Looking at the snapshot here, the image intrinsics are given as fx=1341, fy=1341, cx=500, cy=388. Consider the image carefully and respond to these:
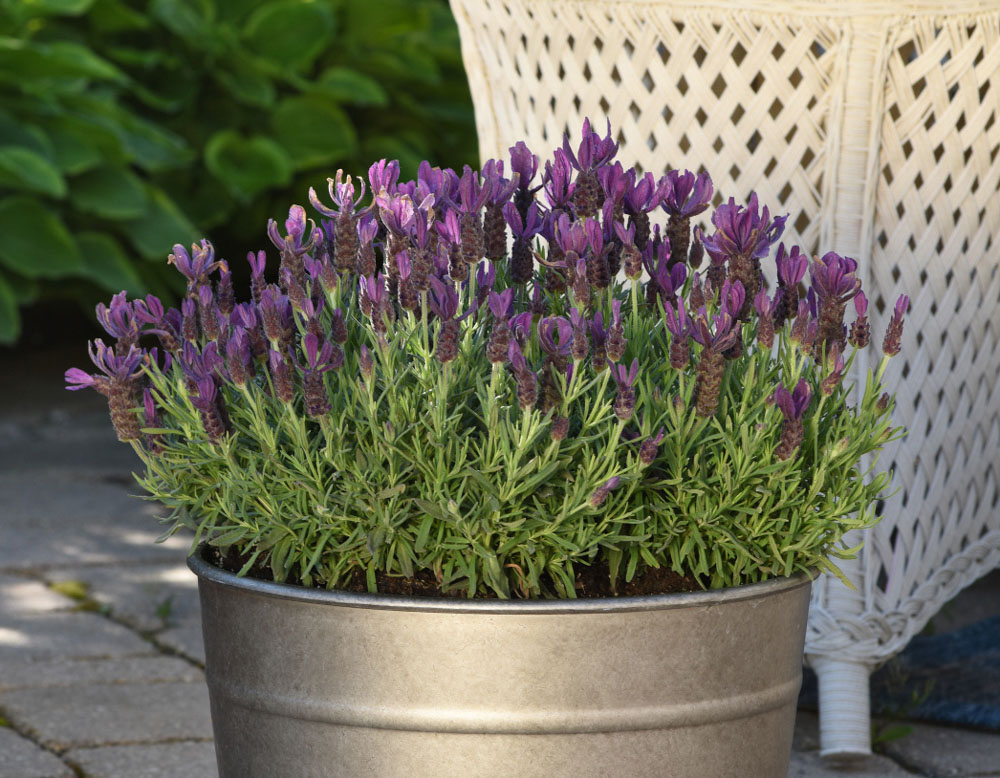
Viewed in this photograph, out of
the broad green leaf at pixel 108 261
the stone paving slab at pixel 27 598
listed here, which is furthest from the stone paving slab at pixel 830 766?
the broad green leaf at pixel 108 261

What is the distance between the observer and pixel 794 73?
1926mm

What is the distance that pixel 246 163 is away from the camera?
524 cm

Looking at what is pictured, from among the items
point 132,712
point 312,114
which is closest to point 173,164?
point 312,114

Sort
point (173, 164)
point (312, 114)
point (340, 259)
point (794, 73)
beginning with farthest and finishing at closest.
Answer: point (312, 114), point (173, 164), point (794, 73), point (340, 259)

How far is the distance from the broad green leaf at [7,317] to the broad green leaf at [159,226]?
1.76ft

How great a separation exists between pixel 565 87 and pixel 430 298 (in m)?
0.84

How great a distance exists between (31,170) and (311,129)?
1318mm

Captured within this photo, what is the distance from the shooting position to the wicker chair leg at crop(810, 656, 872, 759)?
2.01 meters

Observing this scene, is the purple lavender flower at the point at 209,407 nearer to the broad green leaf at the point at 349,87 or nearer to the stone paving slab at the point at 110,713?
the stone paving slab at the point at 110,713

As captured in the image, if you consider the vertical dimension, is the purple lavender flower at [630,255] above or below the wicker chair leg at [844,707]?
above

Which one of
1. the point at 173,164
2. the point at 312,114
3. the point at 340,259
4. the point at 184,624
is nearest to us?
the point at 340,259

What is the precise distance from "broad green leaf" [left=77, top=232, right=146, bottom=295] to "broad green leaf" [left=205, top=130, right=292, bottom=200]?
1.69 ft

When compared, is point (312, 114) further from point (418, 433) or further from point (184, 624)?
point (418, 433)

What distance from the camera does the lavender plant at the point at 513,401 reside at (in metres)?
1.22
